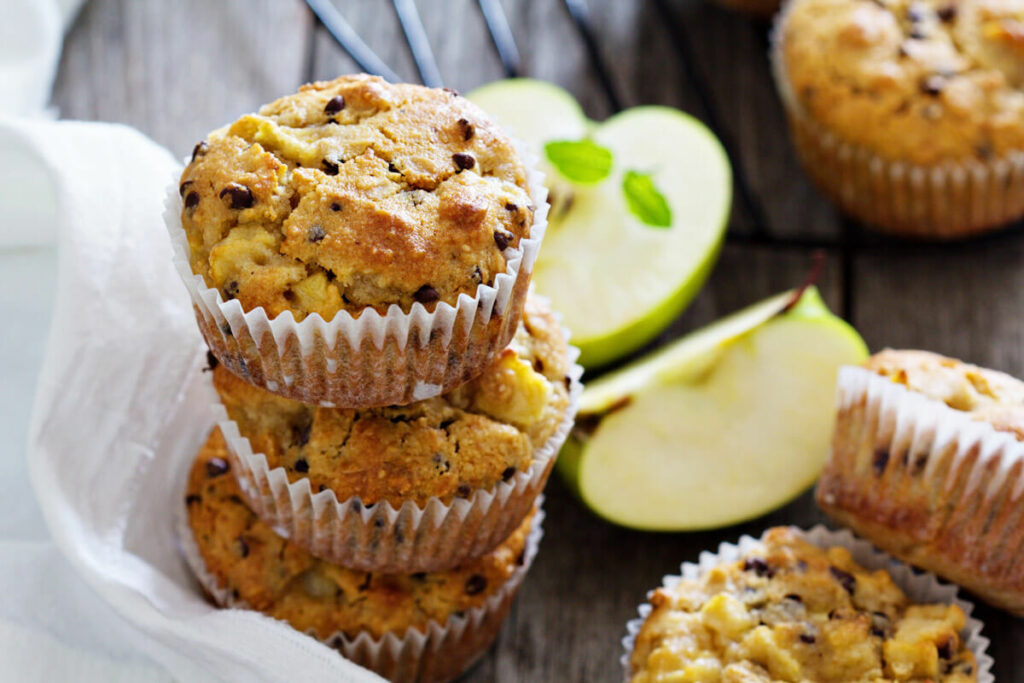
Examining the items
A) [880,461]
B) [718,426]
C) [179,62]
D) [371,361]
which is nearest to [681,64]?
[718,426]

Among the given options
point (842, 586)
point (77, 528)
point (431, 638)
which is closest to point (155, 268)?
point (77, 528)

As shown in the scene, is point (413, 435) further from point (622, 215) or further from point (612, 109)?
point (612, 109)

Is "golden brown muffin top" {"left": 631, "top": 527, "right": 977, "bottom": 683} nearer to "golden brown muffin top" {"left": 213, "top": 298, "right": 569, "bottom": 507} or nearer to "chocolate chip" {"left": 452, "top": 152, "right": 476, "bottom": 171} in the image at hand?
"golden brown muffin top" {"left": 213, "top": 298, "right": 569, "bottom": 507}

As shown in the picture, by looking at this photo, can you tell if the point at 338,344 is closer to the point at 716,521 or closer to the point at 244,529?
the point at 244,529

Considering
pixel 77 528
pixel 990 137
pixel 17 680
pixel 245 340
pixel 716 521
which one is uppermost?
pixel 245 340

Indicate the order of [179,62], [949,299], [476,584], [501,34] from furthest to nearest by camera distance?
1. [501,34]
2. [179,62]
3. [949,299]
4. [476,584]

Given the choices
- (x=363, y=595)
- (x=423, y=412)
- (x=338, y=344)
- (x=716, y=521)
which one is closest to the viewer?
(x=338, y=344)

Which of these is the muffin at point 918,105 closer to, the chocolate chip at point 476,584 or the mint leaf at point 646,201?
the mint leaf at point 646,201
